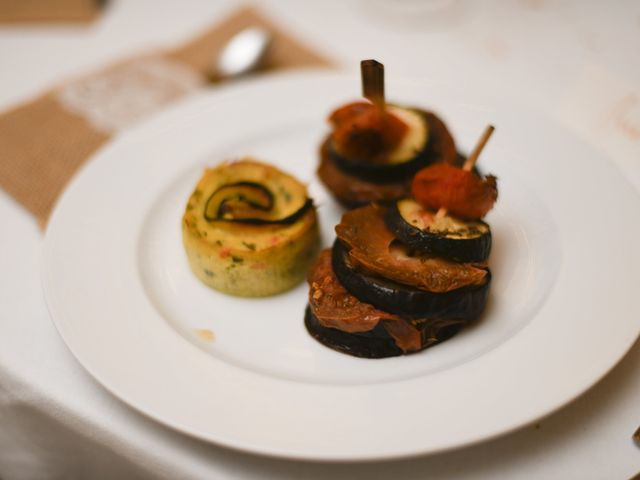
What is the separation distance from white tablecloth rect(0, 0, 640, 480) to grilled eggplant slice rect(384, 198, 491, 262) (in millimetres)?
516

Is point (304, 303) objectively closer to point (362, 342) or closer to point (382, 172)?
point (362, 342)

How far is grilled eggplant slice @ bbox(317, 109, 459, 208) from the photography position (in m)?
2.33

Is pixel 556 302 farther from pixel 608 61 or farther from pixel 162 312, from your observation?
pixel 608 61

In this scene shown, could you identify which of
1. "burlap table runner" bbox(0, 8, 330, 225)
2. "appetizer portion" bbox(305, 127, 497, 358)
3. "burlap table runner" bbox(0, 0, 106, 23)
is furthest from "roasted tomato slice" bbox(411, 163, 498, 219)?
"burlap table runner" bbox(0, 0, 106, 23)

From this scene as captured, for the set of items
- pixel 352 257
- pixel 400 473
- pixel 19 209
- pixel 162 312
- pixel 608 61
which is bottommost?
pixel 19 209

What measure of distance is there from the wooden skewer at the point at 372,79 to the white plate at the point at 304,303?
23.4 inches

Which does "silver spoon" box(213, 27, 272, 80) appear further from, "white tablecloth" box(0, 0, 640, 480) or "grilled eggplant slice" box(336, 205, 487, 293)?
"grilled eggplant slice" box(336, 205, 487, 293)

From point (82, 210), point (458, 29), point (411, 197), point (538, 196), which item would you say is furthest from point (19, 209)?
point (458, 29)

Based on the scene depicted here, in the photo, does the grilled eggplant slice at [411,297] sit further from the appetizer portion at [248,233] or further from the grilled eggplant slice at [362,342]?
the appetizer portion at [248,233]

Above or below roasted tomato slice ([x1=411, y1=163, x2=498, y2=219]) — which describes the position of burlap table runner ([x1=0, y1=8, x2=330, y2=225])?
below

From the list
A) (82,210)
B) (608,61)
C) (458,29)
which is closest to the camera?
(82,210)

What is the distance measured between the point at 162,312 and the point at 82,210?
1.82 feet

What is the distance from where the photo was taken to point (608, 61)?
3299 millimetres

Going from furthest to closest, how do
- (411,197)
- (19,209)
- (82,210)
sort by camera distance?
(19,209)
(82,210)
(411,197)
